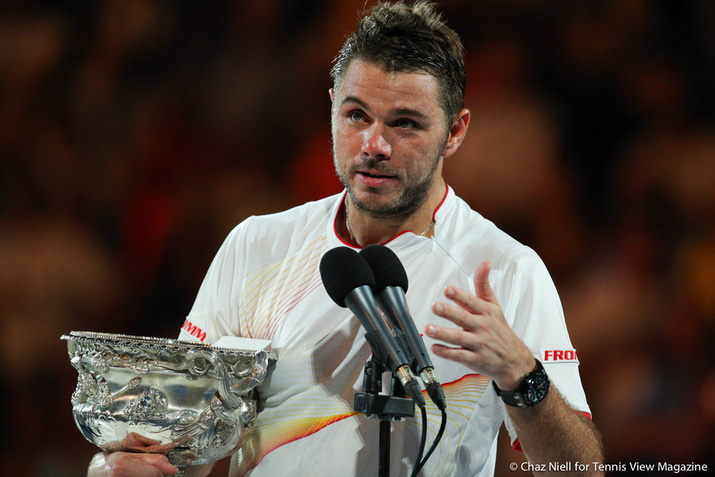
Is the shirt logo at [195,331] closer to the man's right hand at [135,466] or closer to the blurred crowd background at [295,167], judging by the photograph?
the man's right hand at [135,466]

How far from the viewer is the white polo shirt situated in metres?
1.29

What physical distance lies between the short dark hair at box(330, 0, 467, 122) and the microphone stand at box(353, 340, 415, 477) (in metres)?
0.67

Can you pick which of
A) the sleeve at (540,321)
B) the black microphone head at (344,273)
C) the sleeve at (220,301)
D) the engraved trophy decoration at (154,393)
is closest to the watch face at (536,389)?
the sleeve at (540,321)

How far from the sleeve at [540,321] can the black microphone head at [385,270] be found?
37 centimetres

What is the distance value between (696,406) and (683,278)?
0.38 metres

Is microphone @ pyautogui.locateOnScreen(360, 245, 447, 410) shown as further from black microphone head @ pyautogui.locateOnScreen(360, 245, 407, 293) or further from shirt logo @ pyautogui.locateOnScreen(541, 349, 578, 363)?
shirt logo @ pyautogui.locateOnScreen(541, 349, 578, 363)

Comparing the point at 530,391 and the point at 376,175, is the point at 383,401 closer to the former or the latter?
the point at 530,391

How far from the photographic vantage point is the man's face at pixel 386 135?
1.37 meters

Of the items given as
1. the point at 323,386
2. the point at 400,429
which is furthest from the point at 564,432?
the point at 323,386

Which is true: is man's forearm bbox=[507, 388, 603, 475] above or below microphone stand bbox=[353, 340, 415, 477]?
below

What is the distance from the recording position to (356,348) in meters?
1.34

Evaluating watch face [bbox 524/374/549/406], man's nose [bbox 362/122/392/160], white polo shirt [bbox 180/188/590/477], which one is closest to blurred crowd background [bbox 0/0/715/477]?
white polo shirt [bbox 180/188/590/477]

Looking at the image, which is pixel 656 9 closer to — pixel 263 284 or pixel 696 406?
pixel 696 406

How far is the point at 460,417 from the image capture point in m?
1.31
